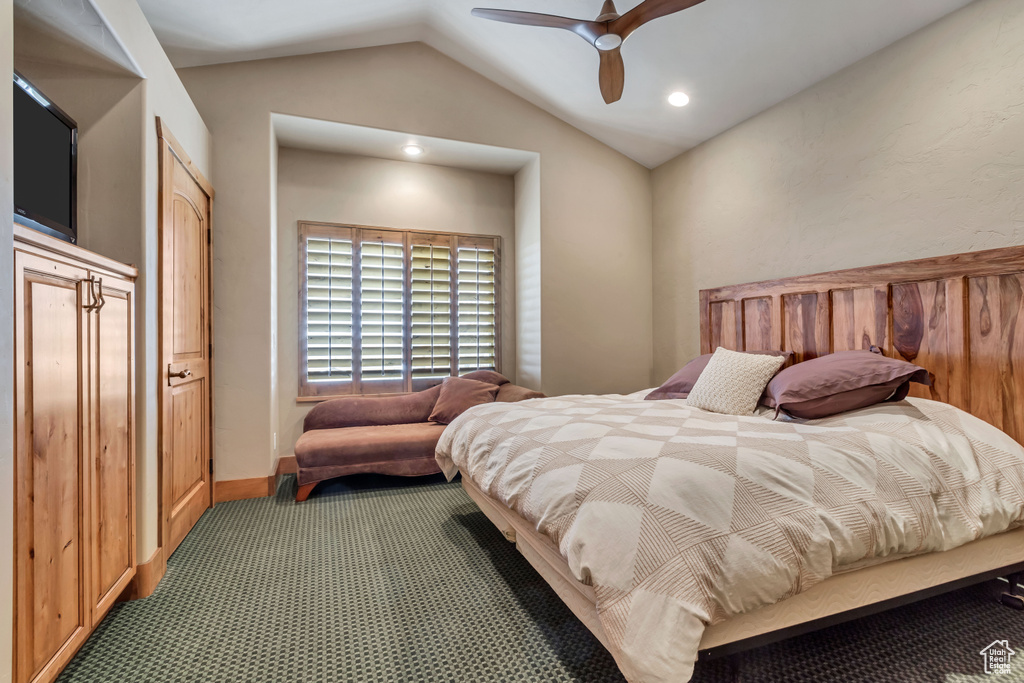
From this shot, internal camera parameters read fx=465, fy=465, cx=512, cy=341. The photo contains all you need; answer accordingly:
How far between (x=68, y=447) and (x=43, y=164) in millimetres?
1001

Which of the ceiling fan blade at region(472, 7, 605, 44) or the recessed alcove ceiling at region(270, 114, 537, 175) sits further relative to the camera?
the recessed alcove ceiling at region(270, 114, 537, 175)

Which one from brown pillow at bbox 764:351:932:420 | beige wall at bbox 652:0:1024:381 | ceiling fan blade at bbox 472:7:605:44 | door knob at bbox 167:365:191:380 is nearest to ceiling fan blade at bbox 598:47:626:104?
ceiling fan blade at bbox 472:7:605:44

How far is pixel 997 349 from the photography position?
199cm

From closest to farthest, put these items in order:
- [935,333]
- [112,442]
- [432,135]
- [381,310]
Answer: [112,442], [935,333], [432,135], [381,310]

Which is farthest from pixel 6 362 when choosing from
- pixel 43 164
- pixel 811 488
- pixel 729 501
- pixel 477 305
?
pixel 477 305

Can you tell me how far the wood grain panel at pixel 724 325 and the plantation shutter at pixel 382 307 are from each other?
2522mm

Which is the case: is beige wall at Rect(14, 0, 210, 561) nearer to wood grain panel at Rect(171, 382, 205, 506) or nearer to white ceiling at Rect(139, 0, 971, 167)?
wood grain panel at Rect(171, 382, 205, 506)

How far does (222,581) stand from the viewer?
201 centimetres

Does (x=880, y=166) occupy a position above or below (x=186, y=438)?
above

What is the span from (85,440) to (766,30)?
358 cm

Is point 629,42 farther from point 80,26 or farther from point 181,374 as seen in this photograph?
point 181,374

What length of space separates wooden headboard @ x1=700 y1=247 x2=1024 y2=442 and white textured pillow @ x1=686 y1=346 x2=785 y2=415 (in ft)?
1.28

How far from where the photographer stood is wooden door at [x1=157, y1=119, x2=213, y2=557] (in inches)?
85.3

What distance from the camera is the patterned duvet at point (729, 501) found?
1.11 metres
